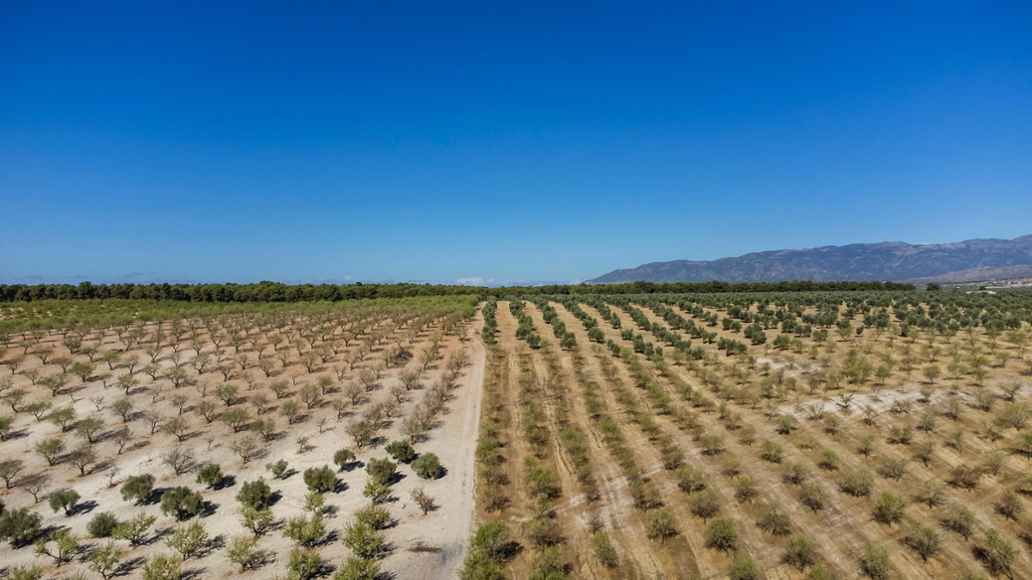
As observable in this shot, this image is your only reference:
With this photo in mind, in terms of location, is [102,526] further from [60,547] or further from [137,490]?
[137,490]

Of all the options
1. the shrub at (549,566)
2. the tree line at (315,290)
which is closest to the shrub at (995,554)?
the shrub at (549,566)

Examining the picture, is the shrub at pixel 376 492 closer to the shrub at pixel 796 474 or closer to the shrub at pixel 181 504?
the shrub at pixel 181 504

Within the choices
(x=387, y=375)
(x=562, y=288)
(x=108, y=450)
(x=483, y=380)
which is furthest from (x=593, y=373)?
(x=562, y=288)

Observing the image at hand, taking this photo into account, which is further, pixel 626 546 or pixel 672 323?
pixel 672 323

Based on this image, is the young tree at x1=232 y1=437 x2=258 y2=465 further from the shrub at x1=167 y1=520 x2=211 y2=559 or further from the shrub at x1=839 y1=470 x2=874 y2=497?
the shrub at x1=839 y1=470 x2=874 y2=497

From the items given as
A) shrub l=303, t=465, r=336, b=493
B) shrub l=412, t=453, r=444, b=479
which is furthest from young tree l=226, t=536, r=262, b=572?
shrub l=412, t=453, r=444, b=479

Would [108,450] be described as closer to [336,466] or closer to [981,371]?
[336,466]

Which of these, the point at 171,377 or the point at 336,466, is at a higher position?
the point at 171,377
